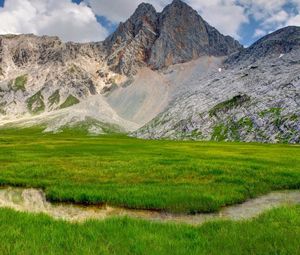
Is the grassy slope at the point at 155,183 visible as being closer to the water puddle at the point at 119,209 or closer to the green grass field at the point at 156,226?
the green grass field at the point at 156,226

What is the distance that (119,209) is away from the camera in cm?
2316

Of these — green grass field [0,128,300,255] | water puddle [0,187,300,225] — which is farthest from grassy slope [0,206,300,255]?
water puddle [0,187,300,225]

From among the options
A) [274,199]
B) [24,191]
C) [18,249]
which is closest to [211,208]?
[274,199]

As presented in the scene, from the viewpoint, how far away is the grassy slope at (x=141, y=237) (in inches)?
497

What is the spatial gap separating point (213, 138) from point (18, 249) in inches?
7350

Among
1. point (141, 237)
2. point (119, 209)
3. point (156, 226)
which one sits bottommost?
point (119, 209)

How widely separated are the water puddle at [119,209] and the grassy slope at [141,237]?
10.1 ft

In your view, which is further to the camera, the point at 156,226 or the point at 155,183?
the point at 155,183

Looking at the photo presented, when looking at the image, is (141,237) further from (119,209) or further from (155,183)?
(155,183)

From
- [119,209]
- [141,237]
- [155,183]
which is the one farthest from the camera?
[155,183]

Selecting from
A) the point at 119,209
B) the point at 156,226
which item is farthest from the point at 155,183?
the point at 156,226

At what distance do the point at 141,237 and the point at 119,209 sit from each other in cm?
919

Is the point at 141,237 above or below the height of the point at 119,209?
above

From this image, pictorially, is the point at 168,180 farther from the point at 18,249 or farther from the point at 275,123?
the point at 275,123
